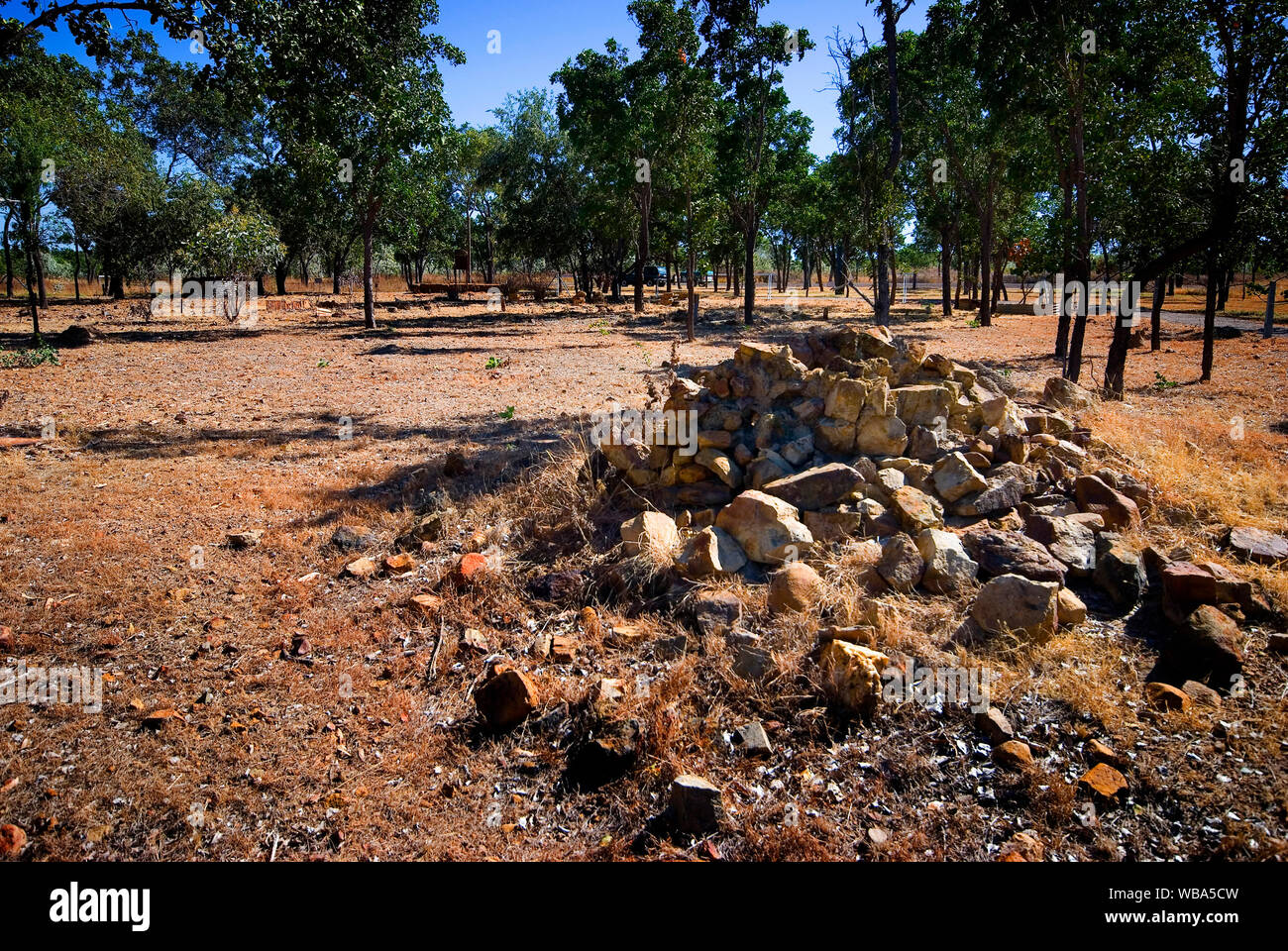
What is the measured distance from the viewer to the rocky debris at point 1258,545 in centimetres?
447

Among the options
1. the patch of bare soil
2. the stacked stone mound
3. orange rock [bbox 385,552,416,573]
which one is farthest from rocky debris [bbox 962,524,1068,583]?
orange rock [bbox 385,552,416,573]

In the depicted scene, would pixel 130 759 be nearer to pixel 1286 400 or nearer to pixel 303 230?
pixel 1286 400

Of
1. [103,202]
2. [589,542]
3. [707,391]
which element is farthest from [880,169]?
[103,202]

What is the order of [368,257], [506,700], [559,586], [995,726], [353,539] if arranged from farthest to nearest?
[368,257]
[353,539]
[559,586]
[506,700]
[995,726]

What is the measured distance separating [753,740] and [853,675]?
25.2 inches

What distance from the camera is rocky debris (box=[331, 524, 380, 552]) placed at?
18.8 feet

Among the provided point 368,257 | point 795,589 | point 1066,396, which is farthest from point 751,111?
point 795,589

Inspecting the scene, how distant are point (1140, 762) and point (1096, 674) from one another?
62 centimetres

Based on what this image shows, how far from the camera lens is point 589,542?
5465 millimetres

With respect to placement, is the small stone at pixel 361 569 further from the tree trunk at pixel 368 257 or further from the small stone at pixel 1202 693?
the tree trunk at pixel 368 257

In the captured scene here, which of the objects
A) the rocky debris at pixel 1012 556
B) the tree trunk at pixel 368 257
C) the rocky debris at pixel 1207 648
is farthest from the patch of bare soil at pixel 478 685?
the tree trunk at pixel 368 257

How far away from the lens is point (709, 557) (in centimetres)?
483

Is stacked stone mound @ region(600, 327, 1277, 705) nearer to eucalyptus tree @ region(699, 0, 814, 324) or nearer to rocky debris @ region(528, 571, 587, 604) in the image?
rocky debris @ region(528, 571, 587, 604)

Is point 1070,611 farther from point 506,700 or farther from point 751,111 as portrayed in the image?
point 751,111
